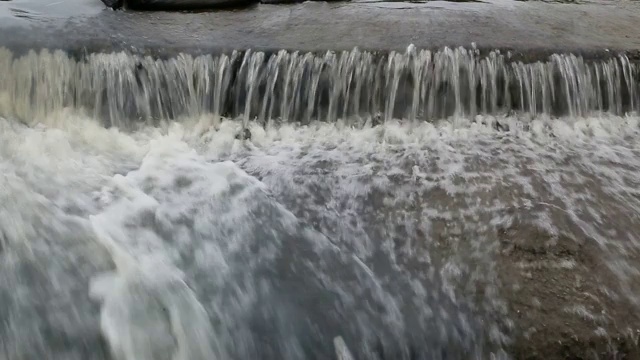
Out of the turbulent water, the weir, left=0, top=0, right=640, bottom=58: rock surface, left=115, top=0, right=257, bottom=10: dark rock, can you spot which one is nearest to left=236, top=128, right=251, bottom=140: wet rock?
the turbulent water

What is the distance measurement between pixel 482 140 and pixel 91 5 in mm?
4532

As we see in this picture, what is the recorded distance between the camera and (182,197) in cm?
423

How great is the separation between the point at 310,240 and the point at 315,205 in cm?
40

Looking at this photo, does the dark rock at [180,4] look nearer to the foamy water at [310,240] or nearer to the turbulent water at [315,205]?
the turbulent water at [315,205]

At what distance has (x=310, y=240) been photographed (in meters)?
3.78

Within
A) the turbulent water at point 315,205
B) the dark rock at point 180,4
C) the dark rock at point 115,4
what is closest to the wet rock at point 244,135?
the turbulent water at point 315,205

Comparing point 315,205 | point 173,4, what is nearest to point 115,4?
point 173,4

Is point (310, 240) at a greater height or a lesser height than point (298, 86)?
lesser

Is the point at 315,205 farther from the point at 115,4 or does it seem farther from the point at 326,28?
the point at 115,4

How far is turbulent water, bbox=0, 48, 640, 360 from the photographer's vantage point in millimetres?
3076

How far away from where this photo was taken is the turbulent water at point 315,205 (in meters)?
3.08

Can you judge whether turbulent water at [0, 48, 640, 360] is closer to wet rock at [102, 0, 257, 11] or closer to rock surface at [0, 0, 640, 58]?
rock surface at [0, 0, 640, 58]

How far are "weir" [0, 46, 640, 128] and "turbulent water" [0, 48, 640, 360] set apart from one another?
0.02 meters

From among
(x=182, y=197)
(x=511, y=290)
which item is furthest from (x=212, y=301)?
(x=511, y=290)
